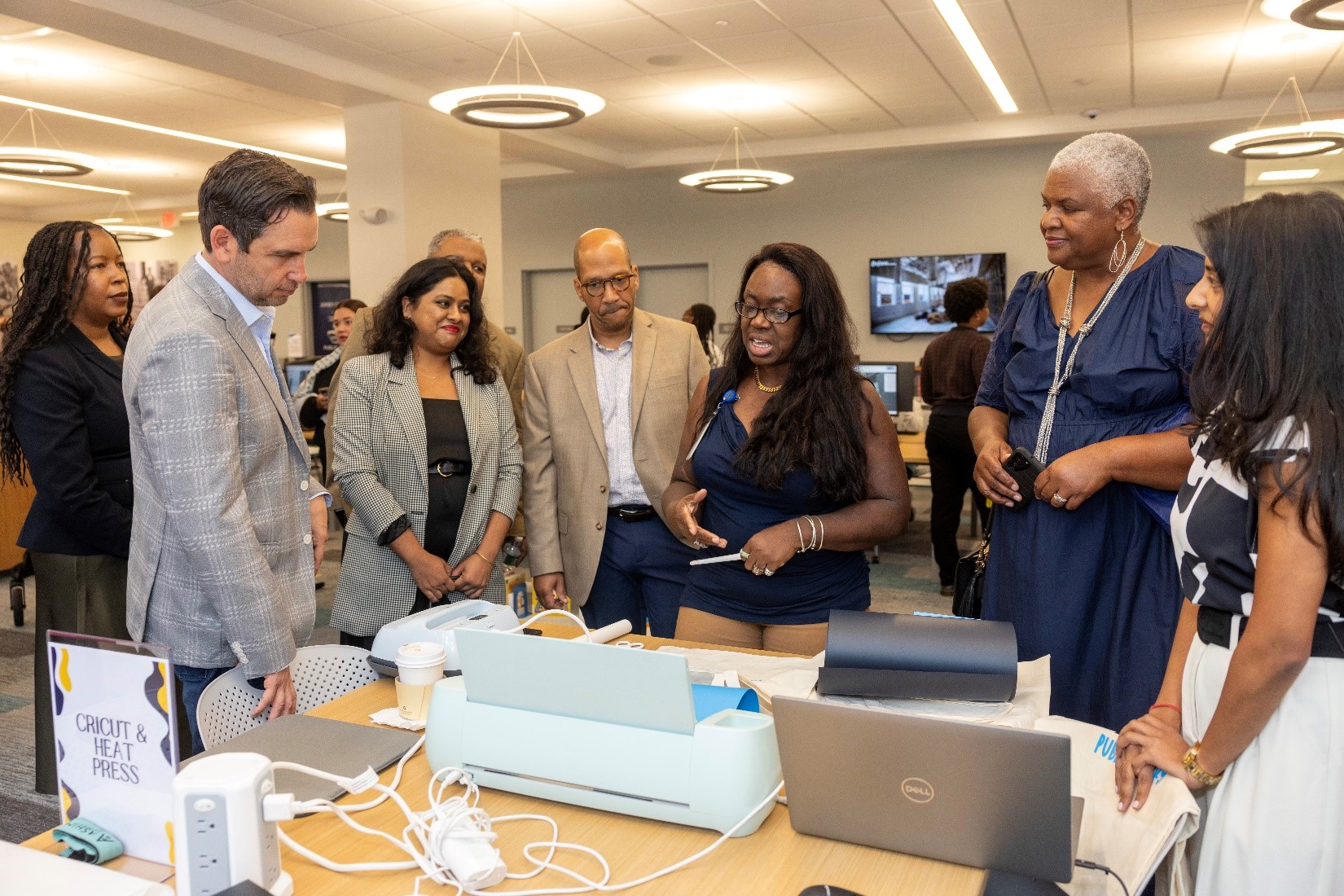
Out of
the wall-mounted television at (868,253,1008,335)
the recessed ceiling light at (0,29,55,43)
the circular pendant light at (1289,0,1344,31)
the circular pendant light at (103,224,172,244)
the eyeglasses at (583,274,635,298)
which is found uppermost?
the recessed ceiling light at (0,29,55,43)

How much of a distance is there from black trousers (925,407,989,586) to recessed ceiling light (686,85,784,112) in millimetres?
3177

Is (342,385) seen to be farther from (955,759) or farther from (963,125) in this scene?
(963,125)

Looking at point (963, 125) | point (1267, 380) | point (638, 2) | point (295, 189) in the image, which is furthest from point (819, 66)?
point (1267, 380)

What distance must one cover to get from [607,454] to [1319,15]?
14.0 feet

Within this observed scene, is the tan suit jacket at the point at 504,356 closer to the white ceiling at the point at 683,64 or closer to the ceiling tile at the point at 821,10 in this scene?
the white ceiling at the point at 683,64

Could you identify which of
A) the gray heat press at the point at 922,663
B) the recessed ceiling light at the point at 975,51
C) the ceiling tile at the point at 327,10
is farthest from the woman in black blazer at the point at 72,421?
the recessed ceiling light at the point at 975,51

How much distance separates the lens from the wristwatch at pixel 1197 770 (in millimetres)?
1417

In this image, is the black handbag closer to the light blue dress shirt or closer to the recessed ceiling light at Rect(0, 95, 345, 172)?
the light blue dress shirt

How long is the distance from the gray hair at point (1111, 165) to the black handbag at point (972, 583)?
772 millimetres

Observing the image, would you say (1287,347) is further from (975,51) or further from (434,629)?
(975,51)

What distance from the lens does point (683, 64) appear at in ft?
23.4

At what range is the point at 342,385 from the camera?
2.71m

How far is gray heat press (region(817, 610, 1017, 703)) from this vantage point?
1518mm

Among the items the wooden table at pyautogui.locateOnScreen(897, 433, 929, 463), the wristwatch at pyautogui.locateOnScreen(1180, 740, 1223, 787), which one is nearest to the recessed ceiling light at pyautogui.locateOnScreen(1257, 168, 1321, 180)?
the wooden table at pyautogui.locateOnScreen(897, 433, 929, 463)
